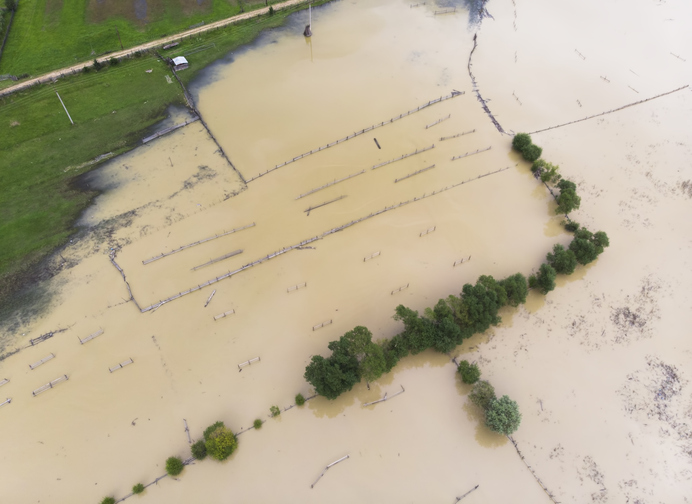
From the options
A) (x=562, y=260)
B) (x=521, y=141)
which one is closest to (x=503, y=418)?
(x=562, y=260)

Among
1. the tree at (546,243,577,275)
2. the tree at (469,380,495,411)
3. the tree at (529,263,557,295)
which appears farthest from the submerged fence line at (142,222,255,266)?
the tree at (546,243,577,275)

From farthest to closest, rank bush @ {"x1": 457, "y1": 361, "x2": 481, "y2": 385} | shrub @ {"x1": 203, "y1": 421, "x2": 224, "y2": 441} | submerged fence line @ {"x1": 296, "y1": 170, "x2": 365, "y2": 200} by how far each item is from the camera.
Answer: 1. submerged fence line @ {"x1": 296, "y1": 170, "x2": 365, "y2": 200}
2. bush @ {"x1": 457, "y1": 361, "x2": 481, "y2": 385}
3. shrub @ {"x1": 203, "y1": 421, "x2": 224, "y2": 441}

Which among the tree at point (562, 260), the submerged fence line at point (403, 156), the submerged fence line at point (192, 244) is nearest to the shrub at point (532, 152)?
the submerged fence line at point (403, 156)

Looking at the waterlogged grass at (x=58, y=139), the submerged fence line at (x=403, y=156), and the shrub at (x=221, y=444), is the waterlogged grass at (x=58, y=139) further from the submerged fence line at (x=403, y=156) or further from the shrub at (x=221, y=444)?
the submerged fence line at (x=403, y=156)

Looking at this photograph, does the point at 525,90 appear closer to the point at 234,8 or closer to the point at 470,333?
the point at 470,333

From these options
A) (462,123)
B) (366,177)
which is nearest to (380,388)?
(366,177)

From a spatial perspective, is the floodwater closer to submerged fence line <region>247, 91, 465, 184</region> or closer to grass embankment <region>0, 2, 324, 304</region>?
submerged fence line <region>247, 91, 465, 184</region>
